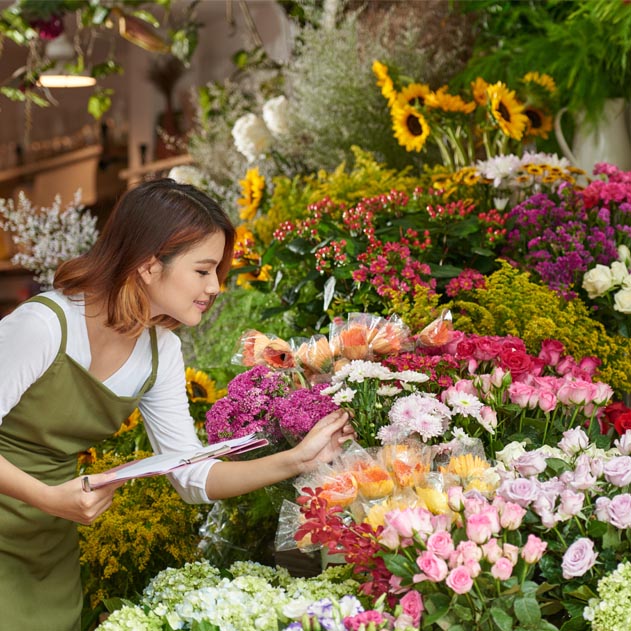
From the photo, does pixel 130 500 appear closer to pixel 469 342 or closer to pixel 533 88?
pixel 469 342

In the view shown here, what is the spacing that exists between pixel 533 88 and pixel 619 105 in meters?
0.28

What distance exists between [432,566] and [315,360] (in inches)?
24.9

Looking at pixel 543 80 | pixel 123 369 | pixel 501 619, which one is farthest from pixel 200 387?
pixel 501 619

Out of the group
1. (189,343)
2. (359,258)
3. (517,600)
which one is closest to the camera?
(517,600)

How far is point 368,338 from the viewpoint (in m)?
1.67

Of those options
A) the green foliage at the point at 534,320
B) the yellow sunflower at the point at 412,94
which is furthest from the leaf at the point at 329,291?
the yellow sunflower at the point at 412,94

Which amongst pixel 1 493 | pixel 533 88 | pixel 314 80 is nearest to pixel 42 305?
pixel 1 493

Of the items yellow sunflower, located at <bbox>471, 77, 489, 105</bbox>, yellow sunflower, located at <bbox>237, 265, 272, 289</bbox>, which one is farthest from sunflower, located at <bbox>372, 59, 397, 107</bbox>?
yellow sunflower, located at <bbox>237, 265, 272, 289</bbox>

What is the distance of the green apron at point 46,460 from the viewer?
5.40ft

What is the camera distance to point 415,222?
2.21m

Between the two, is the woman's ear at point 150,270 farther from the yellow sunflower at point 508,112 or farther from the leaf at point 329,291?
the yellow sunflower at point 508,112

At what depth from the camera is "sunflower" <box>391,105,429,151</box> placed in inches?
103

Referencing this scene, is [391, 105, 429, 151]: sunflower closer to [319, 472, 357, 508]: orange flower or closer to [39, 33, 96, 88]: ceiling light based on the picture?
[319, 472, 357, 508]: orange flower

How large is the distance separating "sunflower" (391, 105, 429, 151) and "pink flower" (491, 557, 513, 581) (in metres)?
1.69
